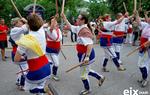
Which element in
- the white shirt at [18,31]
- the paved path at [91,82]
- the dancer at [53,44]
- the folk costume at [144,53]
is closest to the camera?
the white shirt at [18,31]

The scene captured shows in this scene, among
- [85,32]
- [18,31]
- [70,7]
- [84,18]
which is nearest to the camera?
[18,31]

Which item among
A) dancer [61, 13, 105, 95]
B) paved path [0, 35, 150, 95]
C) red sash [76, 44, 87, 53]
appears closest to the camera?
dancer [61, 13, 105, 95]

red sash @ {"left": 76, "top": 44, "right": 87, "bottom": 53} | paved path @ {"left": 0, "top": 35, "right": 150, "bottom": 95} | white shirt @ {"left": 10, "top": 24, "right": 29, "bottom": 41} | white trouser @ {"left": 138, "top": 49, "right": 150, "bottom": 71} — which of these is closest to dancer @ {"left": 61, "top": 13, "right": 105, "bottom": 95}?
red sash @ {"left": 76, "top": 44, "right": 87, "bottom": 53}

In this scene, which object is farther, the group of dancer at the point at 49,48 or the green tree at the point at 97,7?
the green tree at the point at 97,7

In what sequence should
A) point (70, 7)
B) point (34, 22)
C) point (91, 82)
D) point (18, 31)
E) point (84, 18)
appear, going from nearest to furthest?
point (34, 22) → point (18, 31) → point (84, 18) → point (91, 82) → point (70, 7)

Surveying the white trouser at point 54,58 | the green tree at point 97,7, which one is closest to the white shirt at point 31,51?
the white trouser at point 54,58

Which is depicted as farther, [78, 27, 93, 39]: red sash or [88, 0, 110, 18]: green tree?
[88, 0, 110, 18]: green tree

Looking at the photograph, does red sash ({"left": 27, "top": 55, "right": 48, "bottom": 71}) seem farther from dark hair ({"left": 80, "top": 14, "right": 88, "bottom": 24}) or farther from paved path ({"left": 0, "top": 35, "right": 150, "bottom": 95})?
paved path ({"left": 0, "top": 35, "right": 150, "bottom": 95})

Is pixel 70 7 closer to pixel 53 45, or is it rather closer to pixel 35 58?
pixel 53 45

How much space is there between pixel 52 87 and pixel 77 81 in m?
0.97

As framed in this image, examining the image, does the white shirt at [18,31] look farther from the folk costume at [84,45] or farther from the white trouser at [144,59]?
the white trouser at [144,59]

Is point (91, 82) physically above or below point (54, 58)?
below

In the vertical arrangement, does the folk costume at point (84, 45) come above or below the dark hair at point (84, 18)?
below

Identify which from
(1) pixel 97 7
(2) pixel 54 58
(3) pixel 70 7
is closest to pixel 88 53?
(2) pixel 54 58
